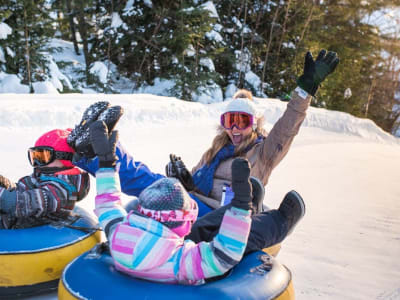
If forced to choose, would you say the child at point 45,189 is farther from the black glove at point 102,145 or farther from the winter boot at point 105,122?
the black glove at point 102,145

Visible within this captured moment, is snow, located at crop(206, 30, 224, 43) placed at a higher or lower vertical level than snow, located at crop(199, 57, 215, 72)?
higher

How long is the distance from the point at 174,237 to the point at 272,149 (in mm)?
1383

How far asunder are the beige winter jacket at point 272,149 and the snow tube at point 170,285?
96 centimetres

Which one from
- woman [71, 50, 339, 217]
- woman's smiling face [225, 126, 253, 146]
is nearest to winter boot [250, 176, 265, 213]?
woman [71, 50, 339, 217]

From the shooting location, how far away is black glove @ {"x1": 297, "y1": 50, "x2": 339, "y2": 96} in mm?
2582

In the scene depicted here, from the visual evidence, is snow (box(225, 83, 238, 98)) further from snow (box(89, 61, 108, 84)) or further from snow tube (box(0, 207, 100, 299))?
snow tube (box(0, 207, 100, 299))

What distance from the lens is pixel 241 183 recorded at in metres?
1.59

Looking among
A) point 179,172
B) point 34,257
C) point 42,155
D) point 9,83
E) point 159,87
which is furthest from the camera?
point 159,87

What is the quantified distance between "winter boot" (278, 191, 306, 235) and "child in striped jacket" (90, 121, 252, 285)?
54cm

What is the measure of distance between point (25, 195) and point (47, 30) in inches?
357

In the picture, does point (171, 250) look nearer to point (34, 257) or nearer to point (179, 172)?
point (34, 257)

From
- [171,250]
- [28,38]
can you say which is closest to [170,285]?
[171,250]

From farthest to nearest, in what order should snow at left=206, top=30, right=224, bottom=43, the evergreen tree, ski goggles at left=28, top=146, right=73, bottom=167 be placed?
snow at left=206, top=30, right=224, bottom=43 < the evergreen tree < ski goggles at left=28, top=146, right=73, bottom=167

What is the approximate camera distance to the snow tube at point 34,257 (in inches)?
89.0
